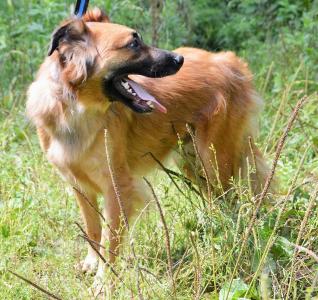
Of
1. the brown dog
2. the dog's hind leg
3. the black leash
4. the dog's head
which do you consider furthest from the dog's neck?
the black leash

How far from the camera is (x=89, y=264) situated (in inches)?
187


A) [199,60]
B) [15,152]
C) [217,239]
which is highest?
[199,60]

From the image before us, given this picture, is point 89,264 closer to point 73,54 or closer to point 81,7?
point 73,54

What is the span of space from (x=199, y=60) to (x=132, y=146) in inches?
34.3

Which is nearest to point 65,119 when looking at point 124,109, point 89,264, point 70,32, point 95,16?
point 124,109

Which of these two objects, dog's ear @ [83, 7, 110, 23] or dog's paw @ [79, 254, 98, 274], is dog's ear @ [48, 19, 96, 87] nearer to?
dog's ear @ [83, 7, 110, 23]

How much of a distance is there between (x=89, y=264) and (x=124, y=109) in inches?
42.3

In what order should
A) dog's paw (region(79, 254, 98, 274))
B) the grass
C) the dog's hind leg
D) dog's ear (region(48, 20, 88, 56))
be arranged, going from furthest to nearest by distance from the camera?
the dog's hind leg < dog's paw (region(79, 254, 98, 274)) < dog's ear (region(48, 20, 88, 56)) < the grass

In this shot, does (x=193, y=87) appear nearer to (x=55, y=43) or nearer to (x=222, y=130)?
(x=222, y=130)

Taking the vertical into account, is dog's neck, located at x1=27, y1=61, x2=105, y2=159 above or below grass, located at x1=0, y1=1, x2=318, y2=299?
above

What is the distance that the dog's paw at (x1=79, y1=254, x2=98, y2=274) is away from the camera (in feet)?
15.1

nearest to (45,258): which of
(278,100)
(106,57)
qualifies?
(106,57)

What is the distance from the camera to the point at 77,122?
4.52 m

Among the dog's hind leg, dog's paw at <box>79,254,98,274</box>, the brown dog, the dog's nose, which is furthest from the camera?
the dog's hind leg
